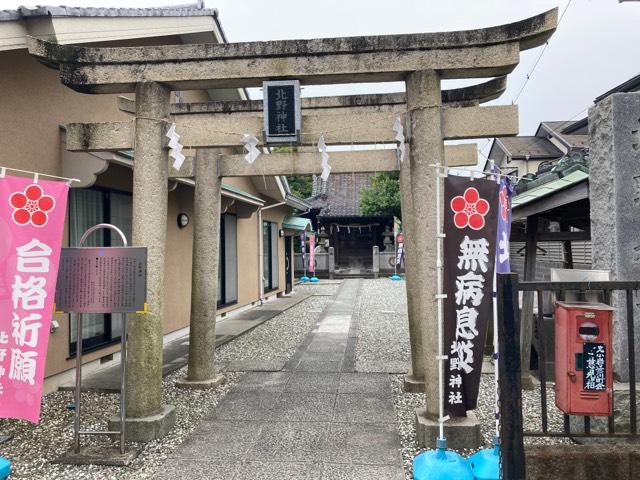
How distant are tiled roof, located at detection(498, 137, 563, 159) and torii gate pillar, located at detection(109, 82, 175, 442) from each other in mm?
22513

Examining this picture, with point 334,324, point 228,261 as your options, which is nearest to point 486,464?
point 334,324

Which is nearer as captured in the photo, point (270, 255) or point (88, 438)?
point (88, 438)

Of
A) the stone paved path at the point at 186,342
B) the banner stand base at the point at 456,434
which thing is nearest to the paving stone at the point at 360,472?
the banner stand base at the point at 456,434

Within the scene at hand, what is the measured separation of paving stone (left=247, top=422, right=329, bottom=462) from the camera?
442 centimetres

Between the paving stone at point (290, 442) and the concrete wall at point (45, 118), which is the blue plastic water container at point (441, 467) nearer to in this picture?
the paving stone at point (290, 442)

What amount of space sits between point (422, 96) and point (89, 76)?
368 centimetres

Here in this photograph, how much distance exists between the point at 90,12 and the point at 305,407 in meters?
6.10

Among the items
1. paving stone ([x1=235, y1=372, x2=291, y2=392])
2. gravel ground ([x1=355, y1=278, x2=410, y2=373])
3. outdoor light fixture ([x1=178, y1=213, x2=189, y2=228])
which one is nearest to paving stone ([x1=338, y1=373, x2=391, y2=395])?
gravel ground ([x1=355, y1=278, x2=410, y2=373])

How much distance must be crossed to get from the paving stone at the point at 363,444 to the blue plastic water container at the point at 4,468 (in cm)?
283

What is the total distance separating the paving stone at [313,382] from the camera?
6.51 m

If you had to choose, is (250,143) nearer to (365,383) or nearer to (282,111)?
(282,111)

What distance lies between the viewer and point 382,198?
29156mm

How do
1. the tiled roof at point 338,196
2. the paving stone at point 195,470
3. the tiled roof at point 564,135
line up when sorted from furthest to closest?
the tiled roof at point 338,196 → the tiled roof at point 564,135 → the paving stone at point 195,470

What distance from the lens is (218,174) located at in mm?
6605
